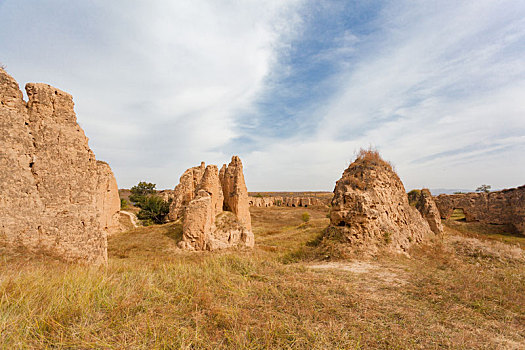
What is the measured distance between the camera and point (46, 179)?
5598 millimetres

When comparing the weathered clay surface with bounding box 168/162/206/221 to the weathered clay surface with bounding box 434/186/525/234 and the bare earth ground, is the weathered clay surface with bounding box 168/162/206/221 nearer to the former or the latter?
the bare earth ground

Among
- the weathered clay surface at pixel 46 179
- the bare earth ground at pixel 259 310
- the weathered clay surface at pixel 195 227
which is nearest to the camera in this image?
the bare earth ground at pixel 259 310

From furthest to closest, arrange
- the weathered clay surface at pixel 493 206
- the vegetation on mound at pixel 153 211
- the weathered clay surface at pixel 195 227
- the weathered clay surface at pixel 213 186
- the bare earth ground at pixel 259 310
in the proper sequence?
1. the vegetation on mound at pixel 153 211
2. the weathered clay surface at pixel 493 206
3. the weathered clay surface at pixel 213 186
4. the weathered clay surface at pixel 195 227
5. the bare earth ground at pixel 259 310

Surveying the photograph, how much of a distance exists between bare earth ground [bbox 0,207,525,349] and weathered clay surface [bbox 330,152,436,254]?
2611 millimetres

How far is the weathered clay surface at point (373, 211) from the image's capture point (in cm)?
773

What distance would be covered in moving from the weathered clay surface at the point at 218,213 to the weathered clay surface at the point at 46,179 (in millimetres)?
6259

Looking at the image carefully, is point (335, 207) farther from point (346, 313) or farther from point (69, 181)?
point (69, 181)

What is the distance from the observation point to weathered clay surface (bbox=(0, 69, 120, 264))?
16.5 feet

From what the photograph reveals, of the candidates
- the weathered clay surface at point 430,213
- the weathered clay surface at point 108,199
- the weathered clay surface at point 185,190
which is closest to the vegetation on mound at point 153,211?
the weathered clay surface at point 185,190

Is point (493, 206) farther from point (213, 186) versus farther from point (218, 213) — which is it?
point (213, 186)

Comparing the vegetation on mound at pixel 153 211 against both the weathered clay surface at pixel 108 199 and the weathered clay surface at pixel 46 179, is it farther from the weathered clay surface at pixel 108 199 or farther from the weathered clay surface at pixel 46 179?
the weathered clay surface at pixel 46 179

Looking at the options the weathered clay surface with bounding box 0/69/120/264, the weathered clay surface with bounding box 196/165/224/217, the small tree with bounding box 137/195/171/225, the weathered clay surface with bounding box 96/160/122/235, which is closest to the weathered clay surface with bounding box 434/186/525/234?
the weathered clay surface with bounding box 196/165/224/217

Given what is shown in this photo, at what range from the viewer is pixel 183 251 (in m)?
12.1

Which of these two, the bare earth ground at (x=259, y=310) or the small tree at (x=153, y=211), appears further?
the small tree at (x=153, y=211)
